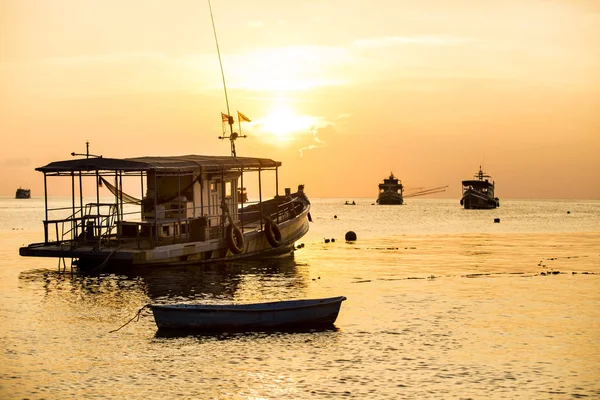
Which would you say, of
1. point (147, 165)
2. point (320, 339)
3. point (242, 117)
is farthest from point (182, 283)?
point (242, 117)

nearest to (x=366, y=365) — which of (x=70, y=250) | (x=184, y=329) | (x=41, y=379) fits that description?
(x=184, y=329)

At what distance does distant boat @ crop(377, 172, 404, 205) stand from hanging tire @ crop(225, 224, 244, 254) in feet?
503

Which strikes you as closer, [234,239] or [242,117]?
[234,239]

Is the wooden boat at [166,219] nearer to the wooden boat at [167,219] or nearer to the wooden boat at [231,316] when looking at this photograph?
the wooden boat at [167,219]

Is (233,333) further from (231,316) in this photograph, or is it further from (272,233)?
(272,233)

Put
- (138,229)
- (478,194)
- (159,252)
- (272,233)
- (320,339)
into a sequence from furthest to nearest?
(478,194) → (272,233) → (138,229) → (159,252) → (320,339)

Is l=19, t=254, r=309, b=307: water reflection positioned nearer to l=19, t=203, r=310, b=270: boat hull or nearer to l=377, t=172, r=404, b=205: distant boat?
l=19, t=203, r=310, b=270: boat hull

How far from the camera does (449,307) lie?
25.9 m

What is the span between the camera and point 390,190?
189125 millimetres

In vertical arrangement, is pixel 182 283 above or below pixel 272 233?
below

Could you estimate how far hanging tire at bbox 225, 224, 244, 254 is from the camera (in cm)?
3491

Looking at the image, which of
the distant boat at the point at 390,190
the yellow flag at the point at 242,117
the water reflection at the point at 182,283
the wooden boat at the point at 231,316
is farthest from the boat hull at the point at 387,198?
the wooden boat at the point at 231,316

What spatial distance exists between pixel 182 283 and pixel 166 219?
3.71 m

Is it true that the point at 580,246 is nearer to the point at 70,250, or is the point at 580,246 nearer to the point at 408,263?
the point at 408,263
